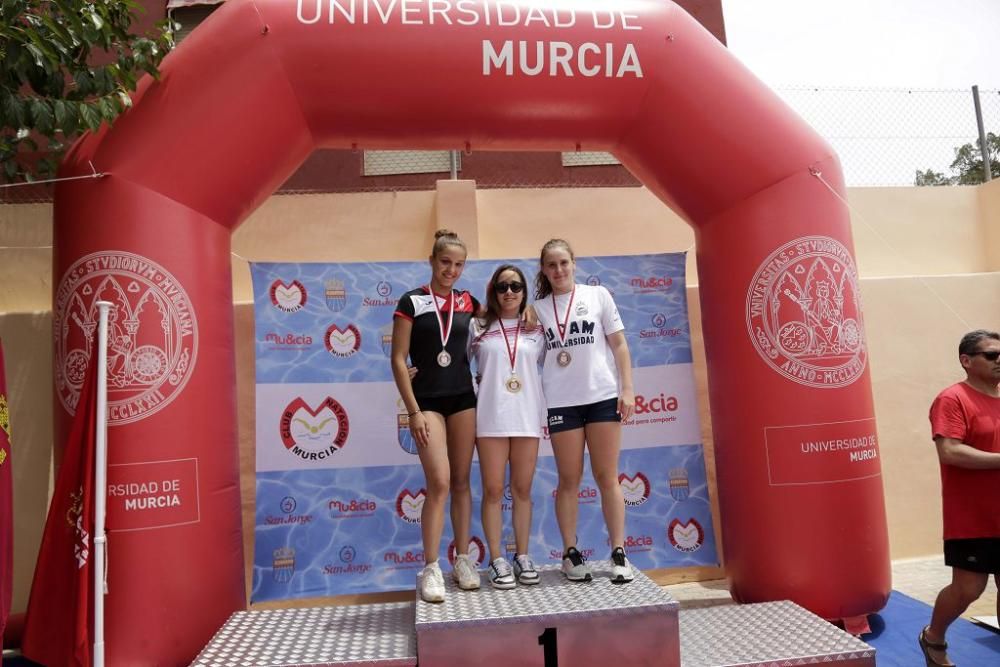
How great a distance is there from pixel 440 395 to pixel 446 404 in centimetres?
5

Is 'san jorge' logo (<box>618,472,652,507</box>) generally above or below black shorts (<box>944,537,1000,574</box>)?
above

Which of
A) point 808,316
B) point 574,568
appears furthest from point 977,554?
point 574,568

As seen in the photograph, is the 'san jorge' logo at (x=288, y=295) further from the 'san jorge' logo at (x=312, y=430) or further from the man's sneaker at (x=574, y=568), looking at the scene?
the man's sneaker at (x=574, y=568)

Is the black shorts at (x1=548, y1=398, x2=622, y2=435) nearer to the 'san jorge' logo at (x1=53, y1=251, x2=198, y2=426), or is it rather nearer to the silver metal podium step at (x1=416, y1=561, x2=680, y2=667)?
the silver metal podium step at (x1=416, y1=561, x2=680, y2=667)

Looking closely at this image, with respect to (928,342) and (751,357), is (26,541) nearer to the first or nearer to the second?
(751,357)

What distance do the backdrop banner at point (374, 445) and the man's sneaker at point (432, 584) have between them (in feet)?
4.59

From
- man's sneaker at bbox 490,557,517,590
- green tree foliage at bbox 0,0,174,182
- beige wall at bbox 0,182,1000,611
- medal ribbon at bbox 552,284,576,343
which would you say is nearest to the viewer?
green tree foliage at bbox 0,0,174,182

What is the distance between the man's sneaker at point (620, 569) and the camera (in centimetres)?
334

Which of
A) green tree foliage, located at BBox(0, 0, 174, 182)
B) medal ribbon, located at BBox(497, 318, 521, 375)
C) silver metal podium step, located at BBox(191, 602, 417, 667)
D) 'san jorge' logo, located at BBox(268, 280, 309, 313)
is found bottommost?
silver metal podium step, located at BBox(191, 602, 417, 667)

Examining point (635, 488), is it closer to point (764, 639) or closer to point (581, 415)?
point (581, 415)

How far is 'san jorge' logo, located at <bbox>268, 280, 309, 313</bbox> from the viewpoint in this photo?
4.72 metres

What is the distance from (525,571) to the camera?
3412 millimetres

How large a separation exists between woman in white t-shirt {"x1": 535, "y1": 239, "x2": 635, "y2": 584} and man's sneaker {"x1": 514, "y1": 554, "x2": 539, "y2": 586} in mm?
176

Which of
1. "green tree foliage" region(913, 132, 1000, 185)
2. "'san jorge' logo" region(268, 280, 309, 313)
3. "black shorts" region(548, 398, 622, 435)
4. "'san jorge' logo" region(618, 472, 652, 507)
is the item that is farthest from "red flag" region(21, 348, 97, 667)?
"green tree foliage" region(913, 132, 1000, 185)
